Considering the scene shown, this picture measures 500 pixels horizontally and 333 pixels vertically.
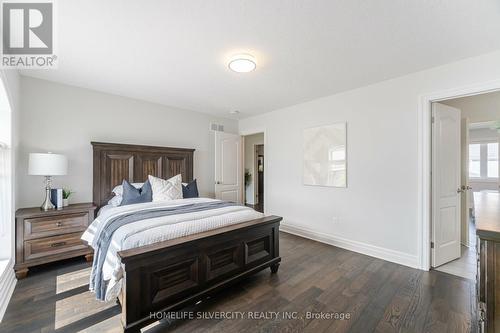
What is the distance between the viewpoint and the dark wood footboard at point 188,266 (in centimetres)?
158

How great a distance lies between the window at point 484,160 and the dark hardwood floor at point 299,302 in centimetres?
617

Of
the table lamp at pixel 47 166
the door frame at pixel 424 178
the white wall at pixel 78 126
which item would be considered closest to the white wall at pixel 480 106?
the door frame at pixel 424 178

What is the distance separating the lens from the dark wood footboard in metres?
1.58

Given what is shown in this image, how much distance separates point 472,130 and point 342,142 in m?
5.86

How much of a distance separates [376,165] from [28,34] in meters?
4.13

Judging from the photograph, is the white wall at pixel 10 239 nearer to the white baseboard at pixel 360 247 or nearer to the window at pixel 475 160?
the white baseboard at pixel 360 247

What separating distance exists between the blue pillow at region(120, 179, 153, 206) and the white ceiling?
1.50m

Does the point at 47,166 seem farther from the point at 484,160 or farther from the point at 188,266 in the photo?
the point at 484,160

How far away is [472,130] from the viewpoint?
6.33 meters

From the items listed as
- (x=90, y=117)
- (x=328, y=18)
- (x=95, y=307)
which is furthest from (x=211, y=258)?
(x=90, y=117)

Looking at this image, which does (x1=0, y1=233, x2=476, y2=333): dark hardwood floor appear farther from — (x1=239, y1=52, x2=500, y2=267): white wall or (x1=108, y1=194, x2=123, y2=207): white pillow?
(x1=108, y1=194, x2=123, y2=207): white pillow

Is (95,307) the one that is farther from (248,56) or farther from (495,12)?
(495,12)

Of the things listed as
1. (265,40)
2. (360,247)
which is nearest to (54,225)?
(265,40)

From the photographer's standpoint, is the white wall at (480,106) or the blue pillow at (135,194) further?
the white wall at (480,106)
